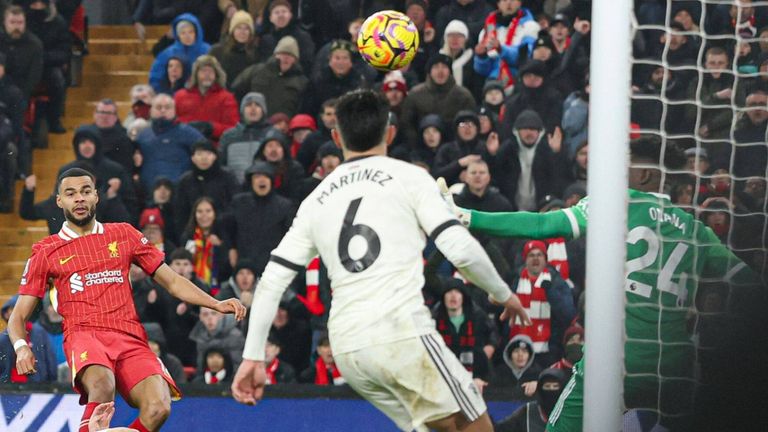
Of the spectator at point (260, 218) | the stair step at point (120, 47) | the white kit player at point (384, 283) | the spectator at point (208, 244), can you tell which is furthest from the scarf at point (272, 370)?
the stair step at point (120, 47)

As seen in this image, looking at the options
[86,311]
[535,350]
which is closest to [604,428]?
[86,311]

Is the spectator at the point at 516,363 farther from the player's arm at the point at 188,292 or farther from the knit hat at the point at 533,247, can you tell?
the player's arm at the point at 188,292

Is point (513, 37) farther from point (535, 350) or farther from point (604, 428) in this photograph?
point (604, 428)

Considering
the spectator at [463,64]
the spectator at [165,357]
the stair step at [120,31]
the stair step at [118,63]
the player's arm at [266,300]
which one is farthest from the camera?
the stair step at [120,31]

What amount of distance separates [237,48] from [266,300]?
7.12m

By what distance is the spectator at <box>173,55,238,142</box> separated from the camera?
1185 cm

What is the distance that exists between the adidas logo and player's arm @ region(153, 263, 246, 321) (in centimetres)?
47

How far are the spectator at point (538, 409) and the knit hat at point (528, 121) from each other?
251 cm

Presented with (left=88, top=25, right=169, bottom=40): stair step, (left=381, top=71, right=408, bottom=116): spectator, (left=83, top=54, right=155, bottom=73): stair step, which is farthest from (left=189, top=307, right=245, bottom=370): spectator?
(left=88, top=25, right=169, bottom=40): stair step

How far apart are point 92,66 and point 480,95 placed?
15.0 feet

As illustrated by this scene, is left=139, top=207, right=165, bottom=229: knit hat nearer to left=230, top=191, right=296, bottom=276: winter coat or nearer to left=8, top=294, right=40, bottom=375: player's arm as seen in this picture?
left=230, top=191, right=296, bottom=276: winter coat

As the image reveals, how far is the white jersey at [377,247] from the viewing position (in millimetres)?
5367

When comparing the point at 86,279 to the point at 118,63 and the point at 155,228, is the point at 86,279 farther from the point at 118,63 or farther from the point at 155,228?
the point at 118,63

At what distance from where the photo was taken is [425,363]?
5355mm
